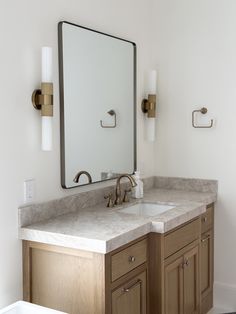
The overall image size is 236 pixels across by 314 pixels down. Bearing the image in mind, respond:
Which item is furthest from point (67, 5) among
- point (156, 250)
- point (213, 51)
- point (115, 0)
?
point (156, 250)

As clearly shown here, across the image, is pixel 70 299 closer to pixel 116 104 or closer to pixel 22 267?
pixel 22 267

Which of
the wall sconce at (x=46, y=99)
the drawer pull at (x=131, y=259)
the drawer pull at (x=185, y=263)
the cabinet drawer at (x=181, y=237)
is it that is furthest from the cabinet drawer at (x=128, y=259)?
the wall sconce at (x=46, y=99)

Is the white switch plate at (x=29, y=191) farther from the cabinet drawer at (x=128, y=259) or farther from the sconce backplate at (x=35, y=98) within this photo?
the cabinet drawer at (x=128, y=259)

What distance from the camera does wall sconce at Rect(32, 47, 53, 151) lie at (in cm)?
226

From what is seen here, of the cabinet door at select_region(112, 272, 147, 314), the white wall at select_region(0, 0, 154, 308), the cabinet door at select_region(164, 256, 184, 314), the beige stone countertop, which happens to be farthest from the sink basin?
the cabinet door at select_region(112, 272, 147, 314)

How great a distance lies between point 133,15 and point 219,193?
149 cm

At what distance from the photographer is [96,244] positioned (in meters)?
1.98

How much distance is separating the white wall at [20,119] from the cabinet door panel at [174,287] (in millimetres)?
751

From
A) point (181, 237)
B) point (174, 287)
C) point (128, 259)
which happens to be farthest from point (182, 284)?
point (128, 259)

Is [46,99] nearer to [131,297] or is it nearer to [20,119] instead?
[20,119]

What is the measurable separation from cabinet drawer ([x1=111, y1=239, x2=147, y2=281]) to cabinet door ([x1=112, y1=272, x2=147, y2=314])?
0.07 m

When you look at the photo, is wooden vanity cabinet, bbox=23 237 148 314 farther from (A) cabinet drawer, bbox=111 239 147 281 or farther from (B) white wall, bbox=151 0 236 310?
(B) white wall, bbox=151 0 236 310

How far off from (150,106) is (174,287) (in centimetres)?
140

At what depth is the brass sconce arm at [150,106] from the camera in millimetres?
3338
